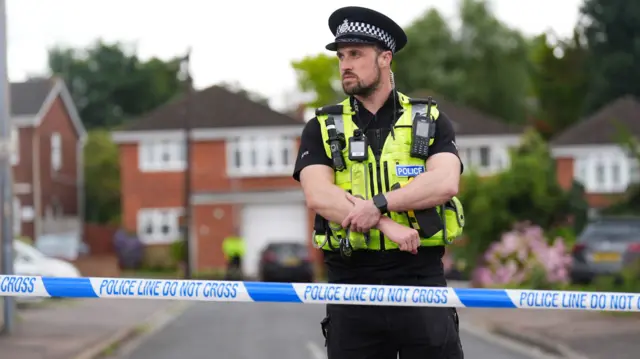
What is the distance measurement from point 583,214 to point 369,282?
2711 cm

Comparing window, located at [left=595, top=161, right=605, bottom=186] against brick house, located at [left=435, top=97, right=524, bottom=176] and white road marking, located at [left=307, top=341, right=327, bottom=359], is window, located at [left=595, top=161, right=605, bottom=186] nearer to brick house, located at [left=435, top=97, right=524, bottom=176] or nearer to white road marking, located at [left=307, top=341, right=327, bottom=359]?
brick house, located at [left=435, top=97, right=524, bottom=176]

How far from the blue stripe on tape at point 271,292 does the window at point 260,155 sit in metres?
48.5

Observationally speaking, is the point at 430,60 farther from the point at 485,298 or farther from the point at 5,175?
the point at 485,298

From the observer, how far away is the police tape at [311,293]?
4426mm

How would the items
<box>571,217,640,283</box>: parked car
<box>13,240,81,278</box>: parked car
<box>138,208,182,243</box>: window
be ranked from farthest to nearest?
<box>138,208,182,243</box>: window, <box>13,240,81,278</box>: parked car, <box>571,217,640,283</box>: parked car

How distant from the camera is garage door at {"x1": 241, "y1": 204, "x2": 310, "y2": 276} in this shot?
5169 cm

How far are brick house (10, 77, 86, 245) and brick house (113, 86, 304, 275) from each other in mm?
4756

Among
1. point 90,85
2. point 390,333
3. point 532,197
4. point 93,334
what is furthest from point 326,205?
point 90,85

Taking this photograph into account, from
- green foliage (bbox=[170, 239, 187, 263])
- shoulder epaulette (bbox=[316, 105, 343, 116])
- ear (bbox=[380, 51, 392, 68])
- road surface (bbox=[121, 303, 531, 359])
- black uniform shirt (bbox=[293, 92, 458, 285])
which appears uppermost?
ear (bbox=[380, 51, 392, 68])

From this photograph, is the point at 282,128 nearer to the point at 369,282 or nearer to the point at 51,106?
the point at 51,106

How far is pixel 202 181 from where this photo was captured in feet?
177

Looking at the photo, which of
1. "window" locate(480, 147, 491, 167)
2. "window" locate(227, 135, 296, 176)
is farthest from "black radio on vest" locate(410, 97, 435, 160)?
"window" locate(480, 147, 491, 167)

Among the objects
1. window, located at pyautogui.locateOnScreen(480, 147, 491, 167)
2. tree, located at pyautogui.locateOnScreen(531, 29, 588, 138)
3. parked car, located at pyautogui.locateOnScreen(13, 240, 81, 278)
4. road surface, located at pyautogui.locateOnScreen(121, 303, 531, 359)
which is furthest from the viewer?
tree, located at pyautogui.locateOnScreen(531, 29, 588, 138)

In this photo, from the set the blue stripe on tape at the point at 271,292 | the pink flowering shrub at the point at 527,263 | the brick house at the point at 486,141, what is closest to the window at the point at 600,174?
the brick house at the point at 486,141
